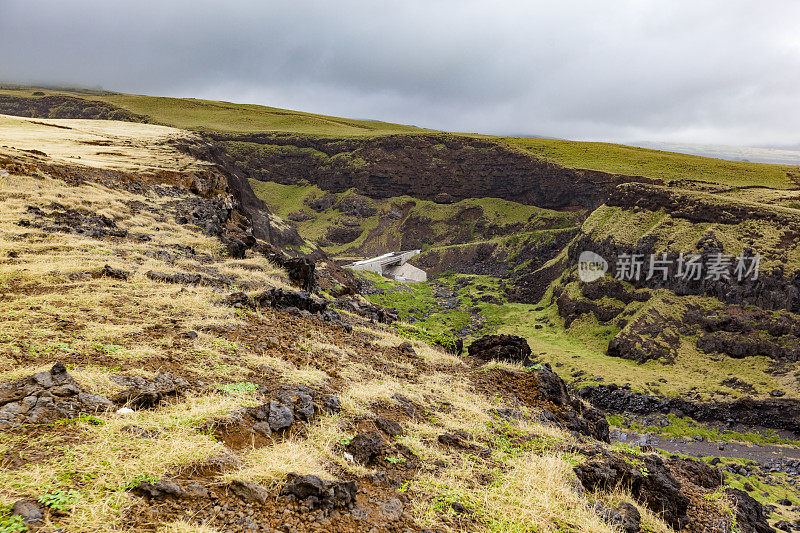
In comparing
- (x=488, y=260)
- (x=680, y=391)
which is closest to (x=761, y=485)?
(x=680, y=391)

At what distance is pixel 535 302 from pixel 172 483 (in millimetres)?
58216

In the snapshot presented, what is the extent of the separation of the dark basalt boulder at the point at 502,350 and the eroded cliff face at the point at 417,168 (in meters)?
75.0

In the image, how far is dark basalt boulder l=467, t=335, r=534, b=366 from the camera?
15.3m

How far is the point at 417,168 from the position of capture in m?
105

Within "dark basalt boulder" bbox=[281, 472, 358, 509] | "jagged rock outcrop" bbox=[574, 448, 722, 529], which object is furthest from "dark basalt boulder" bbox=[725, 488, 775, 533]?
"dark basalt boulder" bbox=[281, 472, 358, 509]

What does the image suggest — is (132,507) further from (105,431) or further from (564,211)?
(564,211)

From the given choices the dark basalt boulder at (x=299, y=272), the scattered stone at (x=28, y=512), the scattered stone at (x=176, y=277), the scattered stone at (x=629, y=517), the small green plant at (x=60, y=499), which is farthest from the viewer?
the dark basalt boulder at (x=299, y=272)

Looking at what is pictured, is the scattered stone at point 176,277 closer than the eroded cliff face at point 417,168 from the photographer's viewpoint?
Yes

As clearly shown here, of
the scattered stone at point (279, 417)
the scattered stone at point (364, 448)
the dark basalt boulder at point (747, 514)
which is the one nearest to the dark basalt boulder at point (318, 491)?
the scattered stone at point (364, 448)

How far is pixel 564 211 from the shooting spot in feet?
278

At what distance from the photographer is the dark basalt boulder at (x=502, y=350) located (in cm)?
1532

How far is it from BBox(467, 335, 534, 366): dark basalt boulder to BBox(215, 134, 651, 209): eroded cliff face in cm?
7499

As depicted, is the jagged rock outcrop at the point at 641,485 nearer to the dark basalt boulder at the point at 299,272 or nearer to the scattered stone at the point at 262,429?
the scattered stone at the point at 262,429

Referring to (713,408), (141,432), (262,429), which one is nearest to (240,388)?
(262,429)
